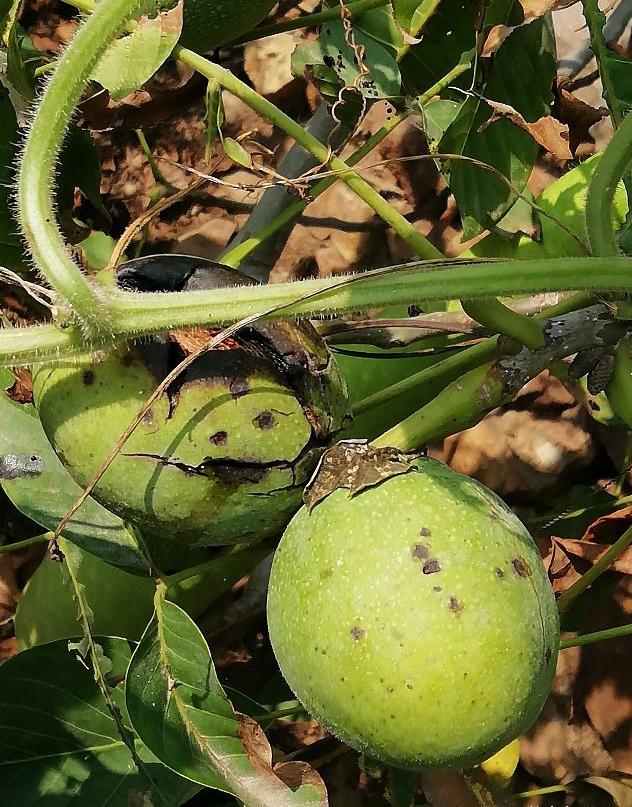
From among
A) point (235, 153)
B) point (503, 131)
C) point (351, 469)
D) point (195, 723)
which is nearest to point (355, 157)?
point (503, 131)

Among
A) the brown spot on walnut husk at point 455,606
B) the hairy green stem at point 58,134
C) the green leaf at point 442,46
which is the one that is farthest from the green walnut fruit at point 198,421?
the green leaf at point 442,46

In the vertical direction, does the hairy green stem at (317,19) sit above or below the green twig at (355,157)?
above

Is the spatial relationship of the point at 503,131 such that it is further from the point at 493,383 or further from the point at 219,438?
the point at 219,438

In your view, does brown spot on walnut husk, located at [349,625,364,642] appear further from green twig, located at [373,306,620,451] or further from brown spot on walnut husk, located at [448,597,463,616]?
green twig, located at [373,306,620,451]

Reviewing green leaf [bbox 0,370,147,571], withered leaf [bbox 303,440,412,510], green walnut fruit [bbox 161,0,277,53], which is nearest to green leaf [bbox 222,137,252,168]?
green walnut fruit [bbox 161,0,277,53]

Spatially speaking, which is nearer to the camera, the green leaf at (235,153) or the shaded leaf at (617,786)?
the green leaf at (235,153)

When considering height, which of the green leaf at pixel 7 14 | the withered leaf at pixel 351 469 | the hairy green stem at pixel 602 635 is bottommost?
the hairy green stem at pixel 602 635

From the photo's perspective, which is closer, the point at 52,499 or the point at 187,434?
the point at 187,434

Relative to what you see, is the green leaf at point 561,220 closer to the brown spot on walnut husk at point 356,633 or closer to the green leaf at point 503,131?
the green leaf at point 503,131

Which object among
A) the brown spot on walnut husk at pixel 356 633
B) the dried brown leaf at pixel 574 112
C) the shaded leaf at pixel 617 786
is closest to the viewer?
the brown spot on walnut husk at pixel 356 633
